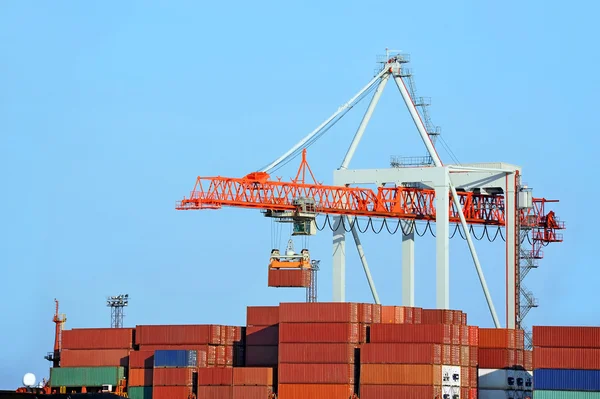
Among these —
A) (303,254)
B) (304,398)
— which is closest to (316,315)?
(304,398)

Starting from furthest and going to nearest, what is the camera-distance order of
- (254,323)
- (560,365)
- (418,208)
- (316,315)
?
(418,208) < (254,323) < (316,315) < (560,365)

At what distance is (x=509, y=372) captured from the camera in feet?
309

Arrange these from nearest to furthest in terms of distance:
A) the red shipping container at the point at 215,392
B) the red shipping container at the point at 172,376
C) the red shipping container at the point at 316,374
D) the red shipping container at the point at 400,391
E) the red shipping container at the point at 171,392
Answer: the red shipping container at the point at 400,391
the red shipping container at the point at 316,374
the red shipping container at the point at 215,392
the red shipping container at the point at 171,392
the red shipping container at the point at 172,376

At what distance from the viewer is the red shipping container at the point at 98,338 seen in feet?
332

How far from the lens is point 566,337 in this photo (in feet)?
283

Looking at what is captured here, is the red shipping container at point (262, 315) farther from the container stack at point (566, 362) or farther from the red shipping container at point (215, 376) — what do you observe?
the container stack at point (566, 362)

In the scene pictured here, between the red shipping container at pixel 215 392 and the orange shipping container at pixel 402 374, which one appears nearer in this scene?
the orange shipping container at pixel 402 374

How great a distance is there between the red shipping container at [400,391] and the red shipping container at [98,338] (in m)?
17.2

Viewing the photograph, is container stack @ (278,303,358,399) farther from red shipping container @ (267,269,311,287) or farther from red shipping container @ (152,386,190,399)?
red shipping container @ (267,269,311,287)

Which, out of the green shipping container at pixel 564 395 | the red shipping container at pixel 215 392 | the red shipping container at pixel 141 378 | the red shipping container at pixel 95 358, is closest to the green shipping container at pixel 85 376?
the red shipping container at pixel 95 358

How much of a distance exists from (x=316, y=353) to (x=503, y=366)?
1055 cm

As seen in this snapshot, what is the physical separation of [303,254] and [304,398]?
523 inches

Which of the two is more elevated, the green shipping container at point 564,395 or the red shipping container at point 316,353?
the red shipping container at point 316,353

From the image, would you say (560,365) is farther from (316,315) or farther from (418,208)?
(418,208)
